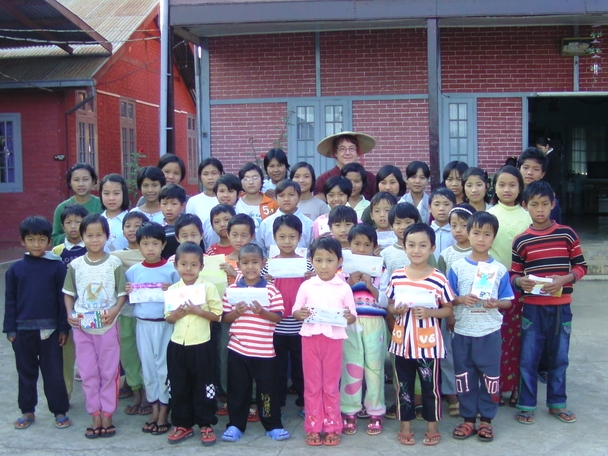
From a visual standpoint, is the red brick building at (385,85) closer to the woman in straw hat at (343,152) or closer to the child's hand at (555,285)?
the woman in straw hat at (343,152)

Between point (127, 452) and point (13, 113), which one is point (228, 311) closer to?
point (127, 452)

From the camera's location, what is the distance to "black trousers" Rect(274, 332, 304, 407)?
4.55m

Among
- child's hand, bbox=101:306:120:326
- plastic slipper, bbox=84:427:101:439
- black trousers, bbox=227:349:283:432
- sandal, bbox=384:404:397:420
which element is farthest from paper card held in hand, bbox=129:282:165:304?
sandal, bbox=384:404:397:420

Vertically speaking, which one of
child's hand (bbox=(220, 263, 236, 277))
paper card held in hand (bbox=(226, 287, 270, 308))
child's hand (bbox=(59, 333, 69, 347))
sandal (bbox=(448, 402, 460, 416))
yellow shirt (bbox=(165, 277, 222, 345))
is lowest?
sandal (bbox=(448, 402, 460, 416))

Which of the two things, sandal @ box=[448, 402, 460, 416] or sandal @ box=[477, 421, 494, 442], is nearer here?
sandal @ box=[477, 421, 494, 442]

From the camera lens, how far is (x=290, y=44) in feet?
35.3

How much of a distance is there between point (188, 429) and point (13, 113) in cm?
1131

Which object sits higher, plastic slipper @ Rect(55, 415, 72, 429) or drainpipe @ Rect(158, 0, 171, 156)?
drainpipe @ Rect(158, 0, 171, 156)

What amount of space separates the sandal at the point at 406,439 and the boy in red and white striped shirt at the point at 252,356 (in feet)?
2.30

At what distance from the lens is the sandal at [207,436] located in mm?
4117

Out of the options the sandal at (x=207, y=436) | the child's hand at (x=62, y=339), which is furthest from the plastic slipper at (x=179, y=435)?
the child's hand at (x=62, y=339)

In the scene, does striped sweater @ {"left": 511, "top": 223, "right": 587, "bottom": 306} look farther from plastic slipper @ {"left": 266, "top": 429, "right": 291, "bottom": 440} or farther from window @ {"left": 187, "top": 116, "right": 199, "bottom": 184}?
window @ {"left": 187, "top": 116, "right": 199, "bottom": 184}

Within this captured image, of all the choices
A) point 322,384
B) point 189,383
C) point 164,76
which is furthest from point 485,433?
point 164,76

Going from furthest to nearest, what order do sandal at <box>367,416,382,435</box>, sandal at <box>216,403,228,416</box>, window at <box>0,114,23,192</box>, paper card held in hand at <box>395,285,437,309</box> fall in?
window at <box>0,114,23,192</box> < sandal at <box>216,403,228,416</box> < sandal at <box>367,416,382,435</box> < paper card held in hand at <box>395,285,437,309</box>
